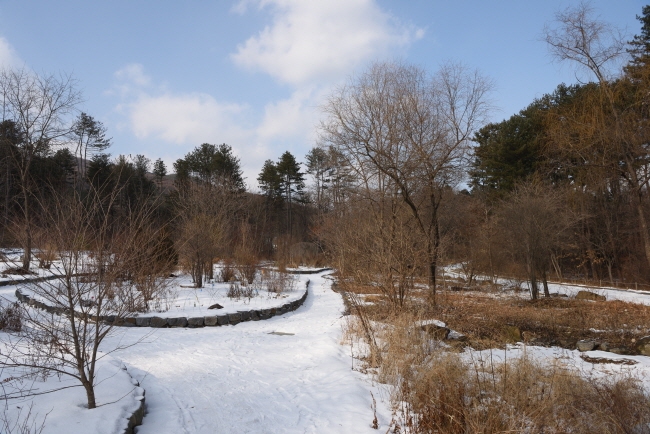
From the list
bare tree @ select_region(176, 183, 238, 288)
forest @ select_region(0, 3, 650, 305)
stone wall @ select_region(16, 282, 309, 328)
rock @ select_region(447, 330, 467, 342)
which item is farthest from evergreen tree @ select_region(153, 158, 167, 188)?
rock @ select_region(447, 330, 467, 342)

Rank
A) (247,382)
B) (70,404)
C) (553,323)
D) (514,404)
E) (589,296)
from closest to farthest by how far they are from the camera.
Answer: (70,404) < (514,404) < (247,382) < (553,323) < (589,296)

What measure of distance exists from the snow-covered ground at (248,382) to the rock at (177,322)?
0.36 m

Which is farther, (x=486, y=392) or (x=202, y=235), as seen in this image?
(x=202, y=235)

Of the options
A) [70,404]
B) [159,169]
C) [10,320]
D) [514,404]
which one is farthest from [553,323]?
[159,169]

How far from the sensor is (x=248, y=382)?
525cm

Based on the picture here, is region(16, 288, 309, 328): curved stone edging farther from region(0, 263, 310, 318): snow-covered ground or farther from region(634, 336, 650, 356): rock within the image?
region(634, 336, 650, 356): rock

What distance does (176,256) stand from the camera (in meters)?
15.6

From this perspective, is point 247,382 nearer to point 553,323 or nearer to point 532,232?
point 553,323

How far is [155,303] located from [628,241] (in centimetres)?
2806

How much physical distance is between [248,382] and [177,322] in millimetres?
4411

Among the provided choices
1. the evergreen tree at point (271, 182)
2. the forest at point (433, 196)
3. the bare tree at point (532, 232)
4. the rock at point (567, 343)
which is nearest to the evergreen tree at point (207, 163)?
the evergreen tree at point (271, 182)

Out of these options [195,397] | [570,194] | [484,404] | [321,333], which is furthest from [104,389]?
[570,194]

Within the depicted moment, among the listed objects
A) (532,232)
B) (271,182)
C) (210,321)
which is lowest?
(210,321)

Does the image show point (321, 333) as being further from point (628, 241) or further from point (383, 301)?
point (628, 241)
